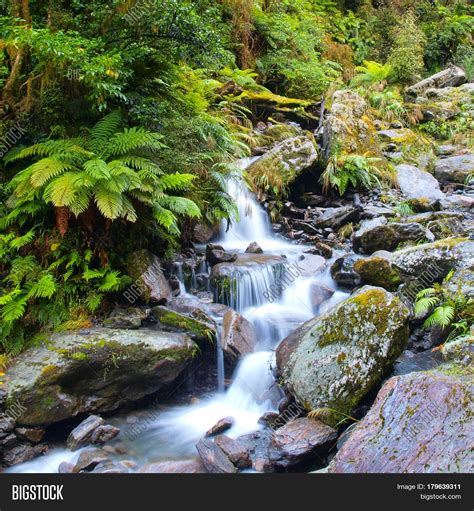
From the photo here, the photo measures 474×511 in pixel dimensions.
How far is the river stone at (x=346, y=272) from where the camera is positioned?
695cm

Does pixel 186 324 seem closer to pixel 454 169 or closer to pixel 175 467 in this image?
pixel 175 467

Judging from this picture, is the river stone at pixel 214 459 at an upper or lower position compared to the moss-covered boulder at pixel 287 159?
lower

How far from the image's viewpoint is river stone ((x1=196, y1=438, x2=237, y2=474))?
4094 mm

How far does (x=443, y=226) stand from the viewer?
772cm

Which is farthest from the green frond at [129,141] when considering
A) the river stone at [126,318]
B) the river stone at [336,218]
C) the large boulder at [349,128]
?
the large boulder at [349,128]

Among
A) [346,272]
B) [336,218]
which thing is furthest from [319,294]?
[336,218]

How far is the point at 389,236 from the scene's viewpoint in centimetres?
762

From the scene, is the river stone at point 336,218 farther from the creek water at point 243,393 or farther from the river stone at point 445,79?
the river stone at point 445,79

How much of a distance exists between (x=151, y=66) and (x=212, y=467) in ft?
16.7

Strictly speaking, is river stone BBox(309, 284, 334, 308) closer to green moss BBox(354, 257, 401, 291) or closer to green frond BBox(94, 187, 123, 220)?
green moss BBox(354, 257, 401, 291)

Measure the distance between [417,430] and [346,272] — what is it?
3.87 metres

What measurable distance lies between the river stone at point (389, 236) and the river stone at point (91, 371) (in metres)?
3.97

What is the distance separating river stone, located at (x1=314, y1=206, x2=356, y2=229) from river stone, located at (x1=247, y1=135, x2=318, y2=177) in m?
1.21

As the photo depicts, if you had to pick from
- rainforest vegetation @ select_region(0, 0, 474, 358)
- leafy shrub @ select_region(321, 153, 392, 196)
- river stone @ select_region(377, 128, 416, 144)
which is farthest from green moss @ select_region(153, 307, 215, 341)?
river stone @ select_region(377, 128, 416, 144)
